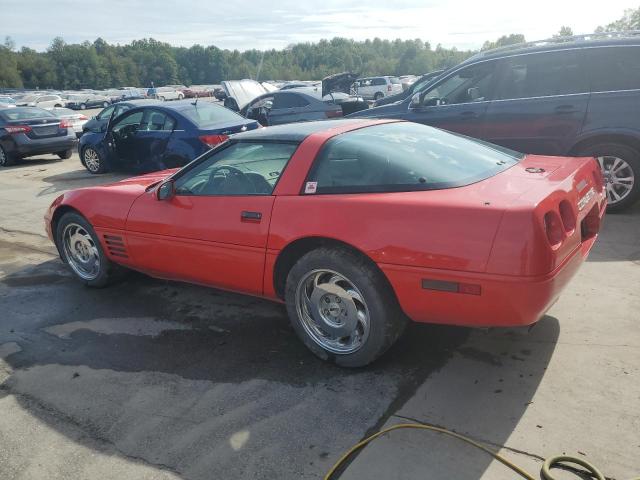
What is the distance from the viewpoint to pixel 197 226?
11.9 feet

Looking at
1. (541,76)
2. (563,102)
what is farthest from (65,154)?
(563,102)

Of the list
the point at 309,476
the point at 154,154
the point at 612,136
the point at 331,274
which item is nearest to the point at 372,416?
the point at 309,476

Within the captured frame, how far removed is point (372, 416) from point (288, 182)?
4.69 feet

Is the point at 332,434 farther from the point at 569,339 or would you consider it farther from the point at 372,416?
the point at 569,339

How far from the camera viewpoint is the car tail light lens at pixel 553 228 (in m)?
2.57

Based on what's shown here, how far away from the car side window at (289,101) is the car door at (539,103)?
692 cm

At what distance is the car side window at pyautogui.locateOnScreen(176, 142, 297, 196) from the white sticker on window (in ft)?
0.80

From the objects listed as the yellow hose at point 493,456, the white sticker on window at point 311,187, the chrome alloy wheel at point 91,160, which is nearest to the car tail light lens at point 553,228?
the yellow hose at point 493,456

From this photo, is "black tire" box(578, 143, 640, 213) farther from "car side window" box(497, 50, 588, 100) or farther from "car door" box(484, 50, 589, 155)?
"car side window" box(497, 50, 588, 100)

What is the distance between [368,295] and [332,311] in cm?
36

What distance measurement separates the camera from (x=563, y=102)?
591cm

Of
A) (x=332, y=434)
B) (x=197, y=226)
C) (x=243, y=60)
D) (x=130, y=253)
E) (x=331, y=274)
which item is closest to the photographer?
(x=332, y=434)

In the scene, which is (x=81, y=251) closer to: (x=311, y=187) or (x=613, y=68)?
(x=311, y=187)

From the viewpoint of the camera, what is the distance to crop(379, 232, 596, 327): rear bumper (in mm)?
2496
